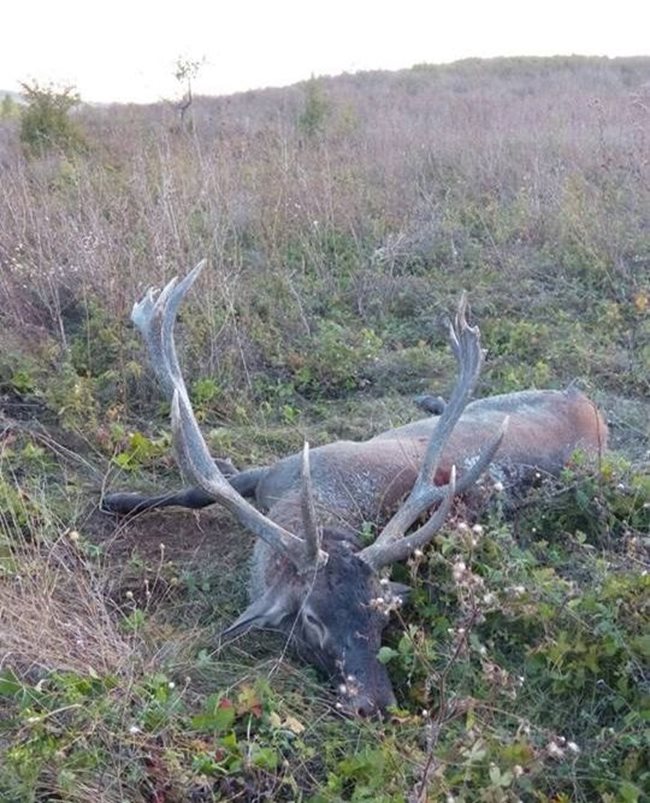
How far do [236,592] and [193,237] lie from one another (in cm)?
395

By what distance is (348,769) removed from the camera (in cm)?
342

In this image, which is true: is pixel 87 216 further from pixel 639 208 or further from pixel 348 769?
pixel 348 769

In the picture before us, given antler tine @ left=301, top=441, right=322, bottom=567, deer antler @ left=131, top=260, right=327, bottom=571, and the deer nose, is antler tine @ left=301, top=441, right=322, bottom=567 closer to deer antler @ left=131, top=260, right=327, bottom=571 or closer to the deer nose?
deer antler @ left=131, top=260, right=327, bottom=571

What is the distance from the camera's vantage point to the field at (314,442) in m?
3.42

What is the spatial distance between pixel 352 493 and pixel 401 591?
97 centimetres

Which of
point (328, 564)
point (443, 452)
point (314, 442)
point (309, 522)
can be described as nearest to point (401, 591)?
point (328, 564)

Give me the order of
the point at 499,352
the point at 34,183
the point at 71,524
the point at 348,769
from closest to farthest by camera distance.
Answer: the point at 348,769 < the point at 71,524 < the point at 499,352 < the point at 34,183

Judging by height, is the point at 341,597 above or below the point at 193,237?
below

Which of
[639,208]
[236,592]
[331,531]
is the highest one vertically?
[639,208]

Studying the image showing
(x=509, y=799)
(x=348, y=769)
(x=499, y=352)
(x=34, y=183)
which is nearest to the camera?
(x=509, y=799)

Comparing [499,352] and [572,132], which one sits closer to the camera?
[499,352]

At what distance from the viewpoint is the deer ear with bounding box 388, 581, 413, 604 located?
436 centimetres

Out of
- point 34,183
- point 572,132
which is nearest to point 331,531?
point 34,183

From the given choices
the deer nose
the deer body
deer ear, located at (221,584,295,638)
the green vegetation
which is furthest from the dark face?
the green vegetation
